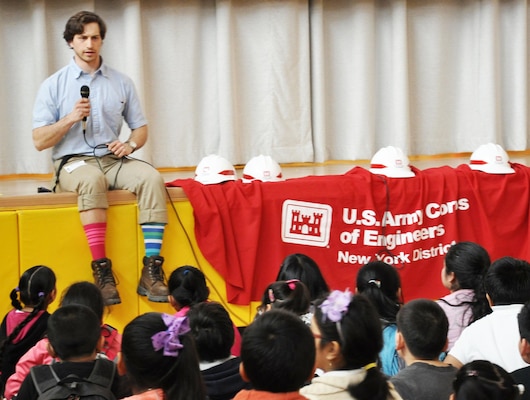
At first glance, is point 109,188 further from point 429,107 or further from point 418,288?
point 429,107

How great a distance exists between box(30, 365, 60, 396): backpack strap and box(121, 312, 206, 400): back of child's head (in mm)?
300

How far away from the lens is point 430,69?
8375mm

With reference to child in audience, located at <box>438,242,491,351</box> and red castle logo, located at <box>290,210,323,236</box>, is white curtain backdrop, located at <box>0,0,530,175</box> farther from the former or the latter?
child in audience, located at <box>438,242,491,351</box>

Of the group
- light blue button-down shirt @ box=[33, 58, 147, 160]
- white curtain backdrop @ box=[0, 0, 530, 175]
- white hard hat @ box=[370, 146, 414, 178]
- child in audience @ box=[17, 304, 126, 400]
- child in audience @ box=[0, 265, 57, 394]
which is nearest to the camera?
child in audience @ box=[17, 304, 126, 400]

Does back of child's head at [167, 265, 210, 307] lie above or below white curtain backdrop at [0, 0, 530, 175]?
below

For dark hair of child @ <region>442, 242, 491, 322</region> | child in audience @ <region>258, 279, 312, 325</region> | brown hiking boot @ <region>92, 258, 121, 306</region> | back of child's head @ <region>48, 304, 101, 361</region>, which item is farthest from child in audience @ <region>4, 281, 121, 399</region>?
dark hair of child @ <region>442, 242, 491, 322</region>

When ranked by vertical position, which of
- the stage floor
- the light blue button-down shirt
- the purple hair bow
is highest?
the light blue button-down shirt

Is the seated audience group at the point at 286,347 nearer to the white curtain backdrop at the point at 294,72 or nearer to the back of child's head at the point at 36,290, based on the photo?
the back of child's head at the point at 36,290

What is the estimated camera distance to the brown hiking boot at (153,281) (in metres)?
4.84

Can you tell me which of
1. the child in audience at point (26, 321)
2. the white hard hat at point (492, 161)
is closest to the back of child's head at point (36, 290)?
the child in audience at point (26, 321)

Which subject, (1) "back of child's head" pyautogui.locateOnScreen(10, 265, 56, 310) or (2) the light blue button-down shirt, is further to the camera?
(2) the light blue button-down shirt

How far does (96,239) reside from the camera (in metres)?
4.79

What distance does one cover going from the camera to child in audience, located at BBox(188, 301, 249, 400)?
278 centimetres

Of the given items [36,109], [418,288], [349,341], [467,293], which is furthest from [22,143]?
[349,341]
